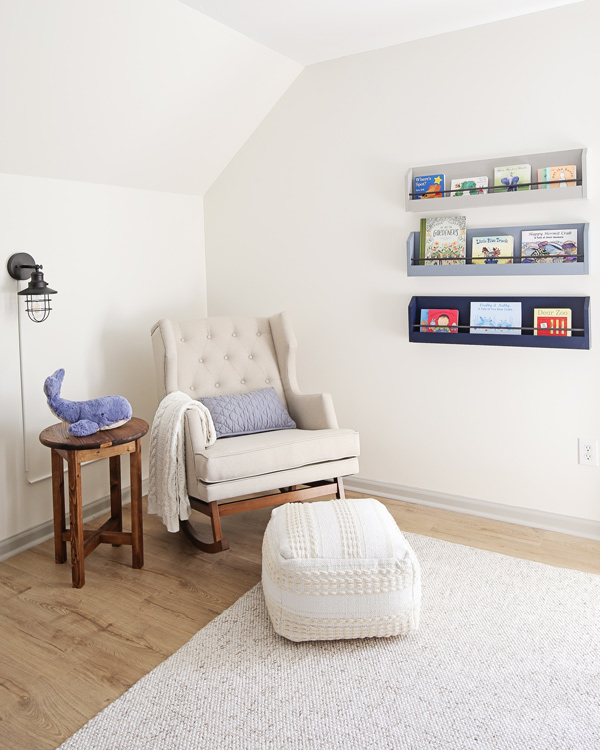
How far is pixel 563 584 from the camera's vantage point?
7.68 ft

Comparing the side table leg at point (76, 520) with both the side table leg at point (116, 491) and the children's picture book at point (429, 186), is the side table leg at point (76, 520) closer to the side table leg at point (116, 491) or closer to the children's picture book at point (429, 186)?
the side table leg at point (116, 491)

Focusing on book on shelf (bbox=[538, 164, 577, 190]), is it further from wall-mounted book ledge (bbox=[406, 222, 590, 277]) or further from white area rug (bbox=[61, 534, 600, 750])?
white area rug (bbox=[61, 534, 600, 750])

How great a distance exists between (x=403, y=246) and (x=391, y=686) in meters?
1.96

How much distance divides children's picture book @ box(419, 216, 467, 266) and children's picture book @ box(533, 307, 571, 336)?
404mm

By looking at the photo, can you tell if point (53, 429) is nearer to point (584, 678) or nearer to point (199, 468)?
point (199, 468)

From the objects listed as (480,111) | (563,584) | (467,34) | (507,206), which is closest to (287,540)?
(563,584)

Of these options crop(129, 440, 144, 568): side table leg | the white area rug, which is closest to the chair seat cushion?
crop(129, 440, 144, 568): side table leg

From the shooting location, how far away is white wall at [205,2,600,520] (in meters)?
2.67

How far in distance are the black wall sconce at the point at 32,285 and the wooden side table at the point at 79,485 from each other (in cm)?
49

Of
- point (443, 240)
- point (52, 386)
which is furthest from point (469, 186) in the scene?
point (52, 386)

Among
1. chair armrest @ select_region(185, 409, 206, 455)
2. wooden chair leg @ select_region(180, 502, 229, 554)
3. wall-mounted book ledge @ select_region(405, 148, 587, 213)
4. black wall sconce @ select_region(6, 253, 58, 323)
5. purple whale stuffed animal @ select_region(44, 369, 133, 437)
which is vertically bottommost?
wooden chair leg @ select_region(180, 502, 229, 554)

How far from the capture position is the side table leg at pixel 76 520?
2.31 meters

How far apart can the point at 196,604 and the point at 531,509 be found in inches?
61.1

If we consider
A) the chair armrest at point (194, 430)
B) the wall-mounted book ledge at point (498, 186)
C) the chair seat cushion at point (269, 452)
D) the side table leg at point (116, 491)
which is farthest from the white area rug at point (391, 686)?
the wall-mounted book ledge at point (498, 186)
